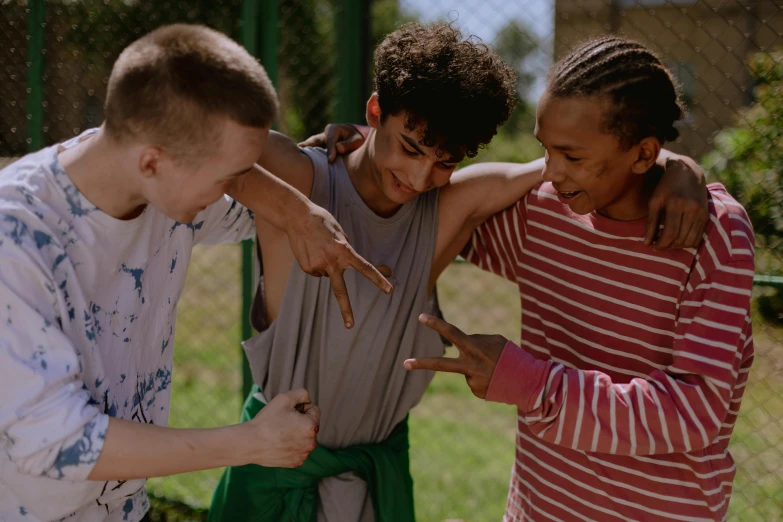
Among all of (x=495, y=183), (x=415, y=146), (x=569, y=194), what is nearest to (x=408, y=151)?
(x=415, y=146)

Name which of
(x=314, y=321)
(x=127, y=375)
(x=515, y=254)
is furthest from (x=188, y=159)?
(x=515, y=254)

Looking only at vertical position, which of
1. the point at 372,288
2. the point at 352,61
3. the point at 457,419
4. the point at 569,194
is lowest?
the point at 457,419

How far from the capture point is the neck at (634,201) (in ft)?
5.60

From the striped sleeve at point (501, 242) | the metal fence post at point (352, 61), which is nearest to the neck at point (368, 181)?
the striped sleeve at point (501, 242)

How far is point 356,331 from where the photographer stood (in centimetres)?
187

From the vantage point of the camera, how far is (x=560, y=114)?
162 cm

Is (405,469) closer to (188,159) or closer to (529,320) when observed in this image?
(529,320)

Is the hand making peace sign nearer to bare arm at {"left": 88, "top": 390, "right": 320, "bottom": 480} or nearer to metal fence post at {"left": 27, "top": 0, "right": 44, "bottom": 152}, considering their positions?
bare arm at {"left": 88, "top": 390, "right": 320, "bottom": 480}

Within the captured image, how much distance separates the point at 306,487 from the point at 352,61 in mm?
1896

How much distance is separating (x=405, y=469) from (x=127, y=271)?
93cm

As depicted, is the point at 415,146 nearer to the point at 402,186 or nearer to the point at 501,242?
the point at 402,186

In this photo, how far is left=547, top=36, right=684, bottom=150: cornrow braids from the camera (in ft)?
5.22

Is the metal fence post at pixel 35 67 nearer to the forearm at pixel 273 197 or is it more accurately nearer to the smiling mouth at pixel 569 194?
the forearm at pixel 273 197

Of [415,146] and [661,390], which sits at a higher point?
[415,146]
